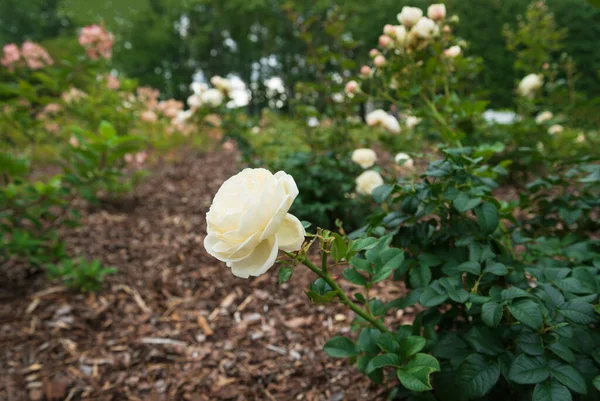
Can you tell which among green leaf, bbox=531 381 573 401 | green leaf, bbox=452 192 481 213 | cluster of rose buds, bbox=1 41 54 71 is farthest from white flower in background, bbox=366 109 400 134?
cluster of rose buds, bbox=1 41 54 71

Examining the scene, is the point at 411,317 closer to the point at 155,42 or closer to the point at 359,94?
the point at 359,94

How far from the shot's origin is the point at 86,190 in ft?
5.87

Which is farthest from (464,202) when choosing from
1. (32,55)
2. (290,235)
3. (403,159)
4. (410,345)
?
(32,55)

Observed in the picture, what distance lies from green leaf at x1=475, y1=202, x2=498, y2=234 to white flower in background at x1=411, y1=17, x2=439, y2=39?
0.84 meters

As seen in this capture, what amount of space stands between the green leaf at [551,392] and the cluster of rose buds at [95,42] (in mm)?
2761

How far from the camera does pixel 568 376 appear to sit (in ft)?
2.29

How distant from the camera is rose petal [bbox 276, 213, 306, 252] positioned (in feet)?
2.04

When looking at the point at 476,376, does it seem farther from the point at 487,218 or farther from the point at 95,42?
the point at 95,42

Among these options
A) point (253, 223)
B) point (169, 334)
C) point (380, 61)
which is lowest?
point (169, 334)

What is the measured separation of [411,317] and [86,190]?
4.88 ft

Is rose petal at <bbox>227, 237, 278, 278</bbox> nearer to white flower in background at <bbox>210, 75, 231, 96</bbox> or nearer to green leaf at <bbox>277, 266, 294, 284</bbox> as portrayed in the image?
green leaf at <bbox>277, 266, 294, 284</bbox>

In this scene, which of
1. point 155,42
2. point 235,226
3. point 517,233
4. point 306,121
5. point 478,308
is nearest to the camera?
point 235,226

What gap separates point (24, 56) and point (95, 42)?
42 centimetres

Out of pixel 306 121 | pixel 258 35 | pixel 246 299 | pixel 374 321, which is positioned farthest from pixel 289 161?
pixel 258 35
